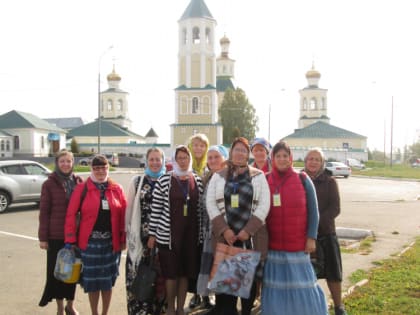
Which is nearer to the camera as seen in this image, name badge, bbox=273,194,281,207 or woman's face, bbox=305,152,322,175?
name badge, bbox=273,194,281,207

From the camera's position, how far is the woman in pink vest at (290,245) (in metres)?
3.99

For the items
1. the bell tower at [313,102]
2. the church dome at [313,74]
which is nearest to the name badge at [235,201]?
the bell tower at [313,102]

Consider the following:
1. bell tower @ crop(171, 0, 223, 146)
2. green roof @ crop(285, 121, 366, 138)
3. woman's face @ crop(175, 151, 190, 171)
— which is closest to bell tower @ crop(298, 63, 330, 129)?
green roof @ crop(285, 121, 366, 138)

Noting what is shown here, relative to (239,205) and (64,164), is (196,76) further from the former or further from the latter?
(239,205)

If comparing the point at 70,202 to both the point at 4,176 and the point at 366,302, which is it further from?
the point at 4,176

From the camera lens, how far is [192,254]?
457cm

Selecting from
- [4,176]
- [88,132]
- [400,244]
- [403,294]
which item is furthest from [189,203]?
[88,132]

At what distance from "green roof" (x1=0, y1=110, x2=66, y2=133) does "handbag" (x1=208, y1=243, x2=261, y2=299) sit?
5842 cm

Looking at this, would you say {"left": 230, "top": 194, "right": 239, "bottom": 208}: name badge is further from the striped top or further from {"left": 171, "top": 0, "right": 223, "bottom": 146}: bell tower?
{"left": 171, "top": 0, "right": 223, "bottom": 146}: bell tower

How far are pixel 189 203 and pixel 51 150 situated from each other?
202 feet

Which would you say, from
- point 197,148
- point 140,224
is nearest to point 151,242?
point 140,224

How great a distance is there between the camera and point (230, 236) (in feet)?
13.4

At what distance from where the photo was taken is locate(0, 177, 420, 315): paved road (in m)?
5.22

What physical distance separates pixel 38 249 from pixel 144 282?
14.1ft
